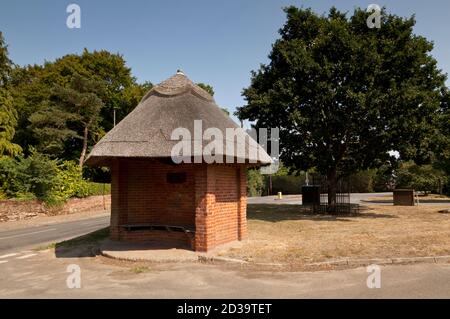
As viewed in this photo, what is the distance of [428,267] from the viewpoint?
27.7ft

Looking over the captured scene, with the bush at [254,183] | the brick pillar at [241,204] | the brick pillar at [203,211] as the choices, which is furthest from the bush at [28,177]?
the bush at [254,183]

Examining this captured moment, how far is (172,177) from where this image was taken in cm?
1247

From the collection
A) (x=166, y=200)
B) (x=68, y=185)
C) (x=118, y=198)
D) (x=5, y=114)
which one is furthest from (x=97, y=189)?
(x=166, y=200)

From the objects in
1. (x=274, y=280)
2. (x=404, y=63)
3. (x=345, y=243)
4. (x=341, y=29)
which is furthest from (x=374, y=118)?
(x=274, y=280)

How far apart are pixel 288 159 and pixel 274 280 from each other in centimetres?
1363

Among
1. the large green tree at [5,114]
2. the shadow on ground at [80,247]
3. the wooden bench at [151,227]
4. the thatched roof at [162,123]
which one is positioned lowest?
the shadow on ground at [80,247]

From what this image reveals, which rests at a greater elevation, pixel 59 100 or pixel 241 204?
pixel 59 100

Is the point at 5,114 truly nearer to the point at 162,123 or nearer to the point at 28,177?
the point at 28,177

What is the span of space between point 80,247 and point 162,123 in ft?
16.5

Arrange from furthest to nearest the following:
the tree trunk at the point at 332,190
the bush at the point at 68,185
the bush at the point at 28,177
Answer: the bush at the point at 68,185 < the bush at the point at 28,177 < the tree trunk at the point at 332,190

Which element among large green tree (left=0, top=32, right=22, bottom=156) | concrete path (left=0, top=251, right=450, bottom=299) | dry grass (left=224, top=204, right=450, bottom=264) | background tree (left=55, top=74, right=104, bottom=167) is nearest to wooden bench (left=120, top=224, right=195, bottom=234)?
dry grass (left=224, top=204, right=450, bottom=264)

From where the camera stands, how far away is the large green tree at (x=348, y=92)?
17781 mm

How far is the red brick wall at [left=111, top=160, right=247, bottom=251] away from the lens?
453 inches

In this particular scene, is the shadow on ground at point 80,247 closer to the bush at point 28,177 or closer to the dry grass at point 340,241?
the dry grass at point 340,241
